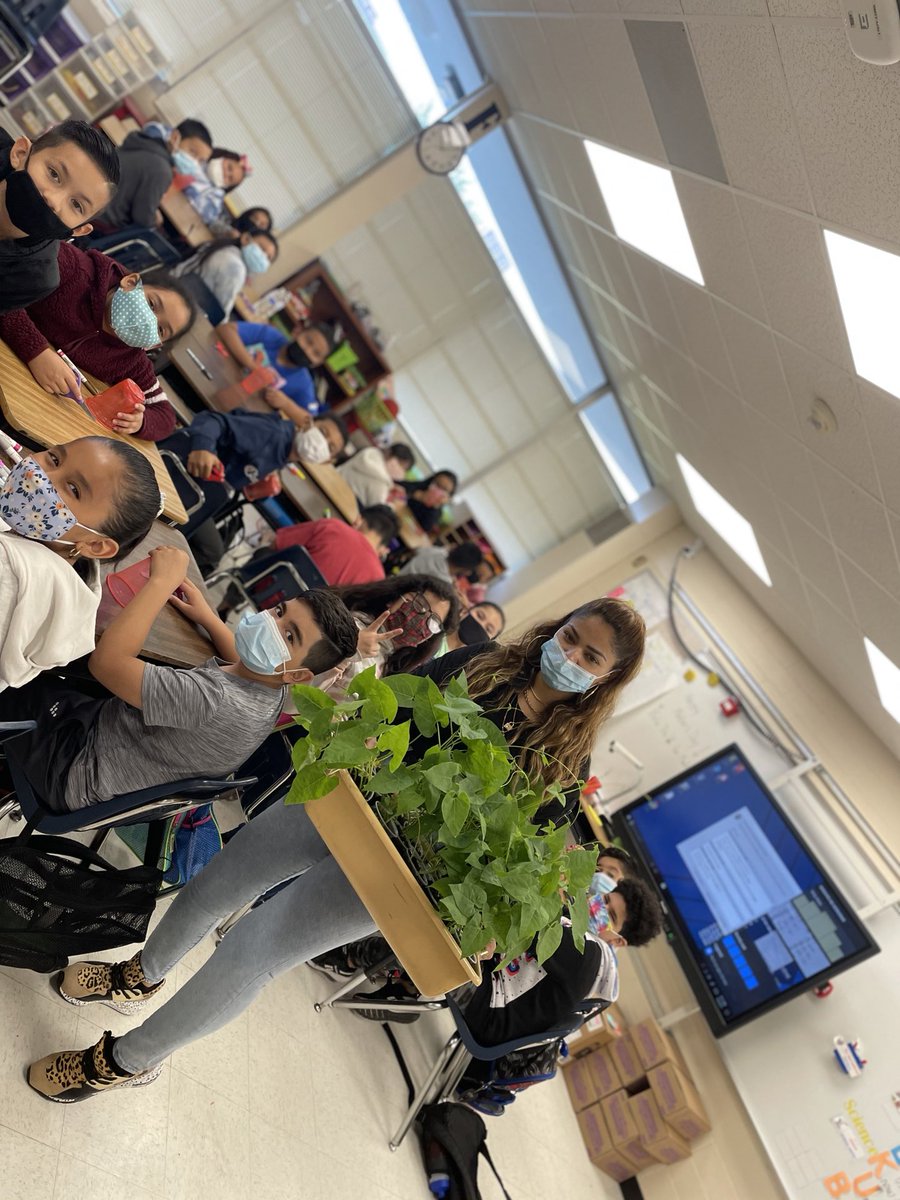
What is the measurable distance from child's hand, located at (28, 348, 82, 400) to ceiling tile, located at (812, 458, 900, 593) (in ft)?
7.92

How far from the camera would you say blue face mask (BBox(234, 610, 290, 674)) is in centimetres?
187

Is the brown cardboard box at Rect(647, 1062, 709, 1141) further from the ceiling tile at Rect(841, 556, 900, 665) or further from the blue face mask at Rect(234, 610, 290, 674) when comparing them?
the blue face mask at Rect(234, 610, 290, 674)

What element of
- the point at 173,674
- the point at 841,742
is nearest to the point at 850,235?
the point at 173,674

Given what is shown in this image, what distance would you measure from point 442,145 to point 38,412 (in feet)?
14.5

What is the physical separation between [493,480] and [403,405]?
1141mm

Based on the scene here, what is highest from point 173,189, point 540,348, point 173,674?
point 540,348

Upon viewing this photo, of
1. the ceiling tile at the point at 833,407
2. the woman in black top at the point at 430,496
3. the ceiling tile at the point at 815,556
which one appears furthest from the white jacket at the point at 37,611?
the woman in black top at the point at 430,496

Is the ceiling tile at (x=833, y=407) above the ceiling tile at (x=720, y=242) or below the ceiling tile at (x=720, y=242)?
below

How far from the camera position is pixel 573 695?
206cm

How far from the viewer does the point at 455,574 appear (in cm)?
585

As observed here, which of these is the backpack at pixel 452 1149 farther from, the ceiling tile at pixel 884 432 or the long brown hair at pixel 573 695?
the ceiling tile at pixel 884 432

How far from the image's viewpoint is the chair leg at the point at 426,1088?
2.75 m

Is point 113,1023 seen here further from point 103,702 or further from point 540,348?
point 540,348

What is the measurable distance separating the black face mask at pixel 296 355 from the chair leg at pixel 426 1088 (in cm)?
429
